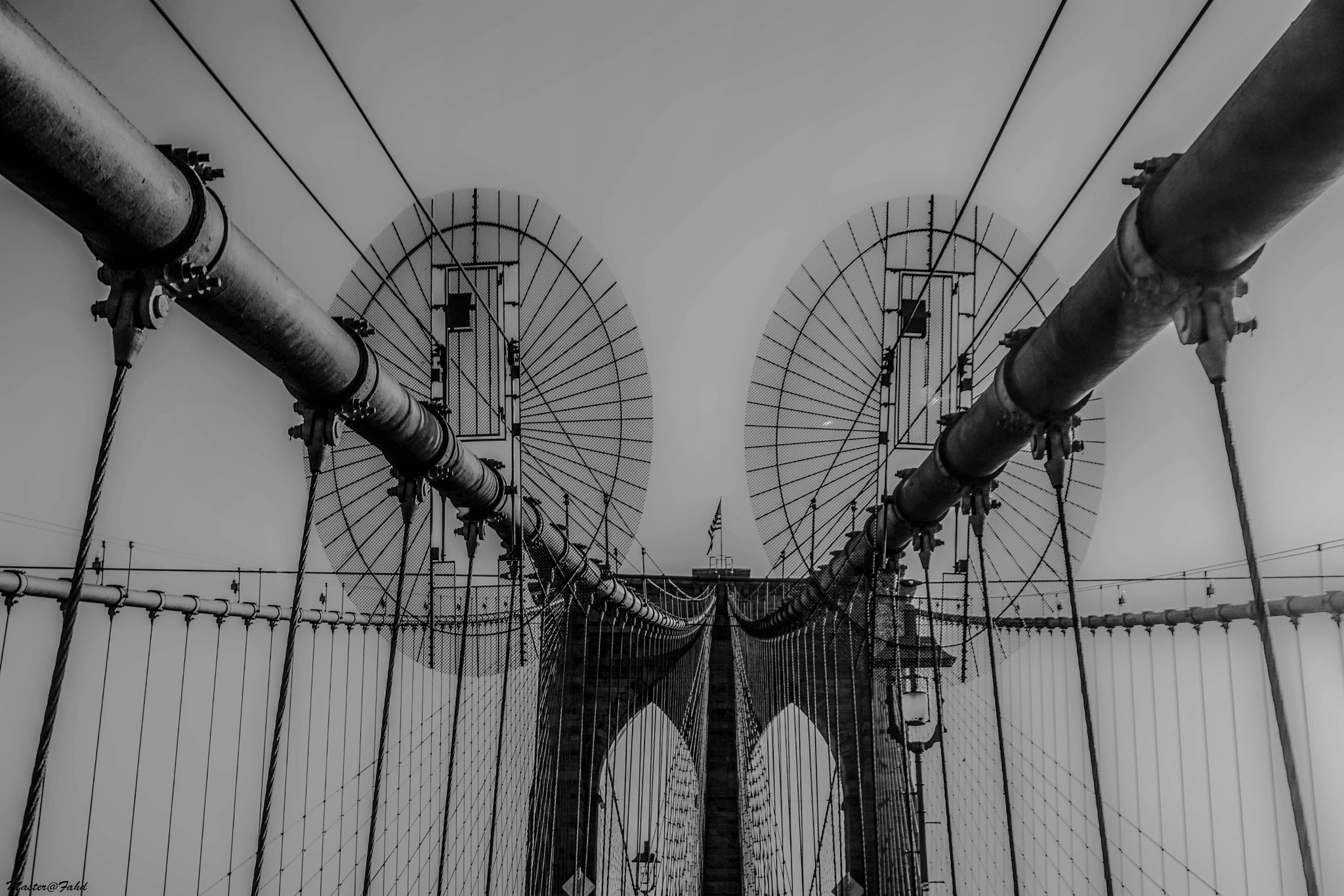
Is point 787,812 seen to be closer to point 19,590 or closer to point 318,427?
point 19,590

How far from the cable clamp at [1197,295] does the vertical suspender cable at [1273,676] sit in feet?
0.42

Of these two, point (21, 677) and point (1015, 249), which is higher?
point (1015, 249)

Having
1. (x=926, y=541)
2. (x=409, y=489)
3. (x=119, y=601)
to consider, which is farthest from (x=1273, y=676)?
(x=119, y=601)

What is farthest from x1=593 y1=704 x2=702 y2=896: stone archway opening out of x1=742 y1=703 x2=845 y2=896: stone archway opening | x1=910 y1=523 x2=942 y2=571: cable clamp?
x1=910 y1=523 x2=942 y2=571: cable clamp

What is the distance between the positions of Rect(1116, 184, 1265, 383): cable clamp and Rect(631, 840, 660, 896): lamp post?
538 inches

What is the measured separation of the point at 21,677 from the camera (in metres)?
4.85

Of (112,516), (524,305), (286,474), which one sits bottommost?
(112,516)

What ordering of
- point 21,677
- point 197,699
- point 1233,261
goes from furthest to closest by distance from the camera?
point 197,699
point 21,677
point 1233,261

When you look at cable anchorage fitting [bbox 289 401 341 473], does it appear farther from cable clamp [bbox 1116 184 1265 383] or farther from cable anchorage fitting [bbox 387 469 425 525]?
cable clamp [bbox 1116 184 1265 383]

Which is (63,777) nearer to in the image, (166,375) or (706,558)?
(166,375)

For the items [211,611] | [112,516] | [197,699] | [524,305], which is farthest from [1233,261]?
[197,699]

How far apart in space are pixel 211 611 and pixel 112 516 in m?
1.04

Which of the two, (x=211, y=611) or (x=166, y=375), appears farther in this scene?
(x=166, y=375)

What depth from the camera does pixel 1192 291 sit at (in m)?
1.87
